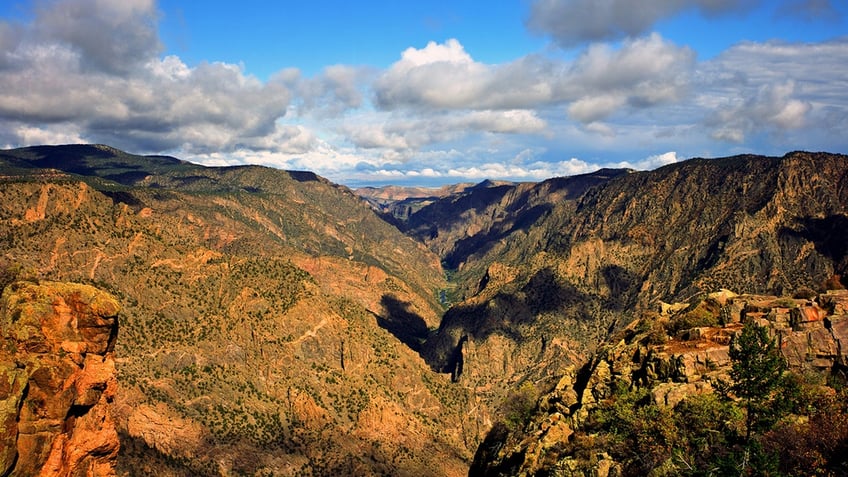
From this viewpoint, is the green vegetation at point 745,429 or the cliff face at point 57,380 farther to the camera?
the cliff face at point 57,380

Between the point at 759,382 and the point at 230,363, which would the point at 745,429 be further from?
the point at 230,363

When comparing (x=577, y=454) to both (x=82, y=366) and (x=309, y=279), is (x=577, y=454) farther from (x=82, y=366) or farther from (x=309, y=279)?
(x=309, y=279)

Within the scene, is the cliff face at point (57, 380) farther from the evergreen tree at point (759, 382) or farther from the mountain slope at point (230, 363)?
the mountain slope at point (230, 363)

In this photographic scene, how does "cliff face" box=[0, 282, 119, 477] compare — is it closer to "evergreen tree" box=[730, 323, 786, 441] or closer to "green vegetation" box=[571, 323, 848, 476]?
"green vegetation" box=[571, 323, 848, 476]

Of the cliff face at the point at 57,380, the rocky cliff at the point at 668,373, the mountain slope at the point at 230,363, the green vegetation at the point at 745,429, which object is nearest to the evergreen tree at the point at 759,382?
the green vegetation at the point at 745,429

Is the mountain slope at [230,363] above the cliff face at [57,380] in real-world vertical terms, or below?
below

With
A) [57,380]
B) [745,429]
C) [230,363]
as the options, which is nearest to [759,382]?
[745,429]

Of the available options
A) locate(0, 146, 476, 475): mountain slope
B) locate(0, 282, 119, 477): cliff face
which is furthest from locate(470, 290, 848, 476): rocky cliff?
locate(0, 146, 476, 475): mountain slope

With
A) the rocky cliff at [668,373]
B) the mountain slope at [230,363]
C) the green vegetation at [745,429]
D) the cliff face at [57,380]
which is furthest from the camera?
the mountain slope at [230,363]

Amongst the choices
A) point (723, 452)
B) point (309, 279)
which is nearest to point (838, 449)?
point (723, 452)
